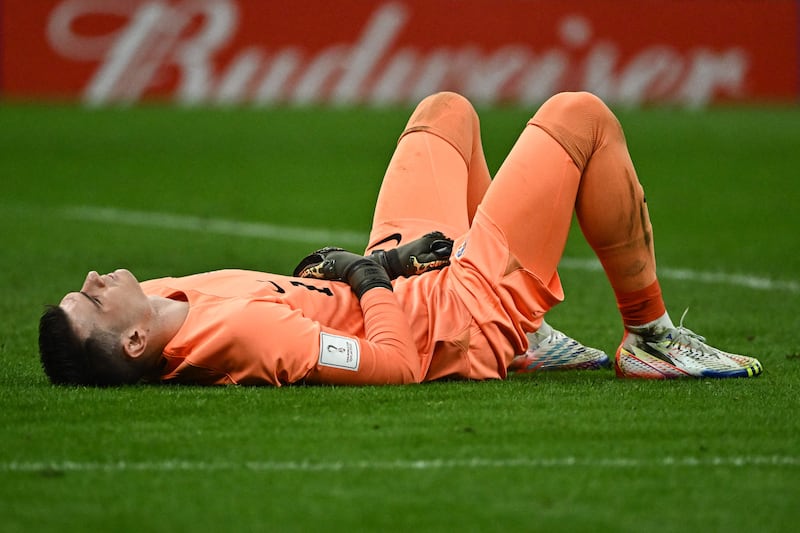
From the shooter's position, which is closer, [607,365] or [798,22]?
[607,365]

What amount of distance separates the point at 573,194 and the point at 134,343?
174 cm

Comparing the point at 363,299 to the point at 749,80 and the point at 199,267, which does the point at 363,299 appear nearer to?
the point at 199,267

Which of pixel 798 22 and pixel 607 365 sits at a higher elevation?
pixel 798 22

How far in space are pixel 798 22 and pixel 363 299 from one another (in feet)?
75.9

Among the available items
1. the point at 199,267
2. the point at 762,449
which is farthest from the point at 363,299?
the point at 199,267

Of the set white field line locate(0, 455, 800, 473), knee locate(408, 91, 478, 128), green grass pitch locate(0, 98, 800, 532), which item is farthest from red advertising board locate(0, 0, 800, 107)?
white field line locate(0, 455, 800, 473)

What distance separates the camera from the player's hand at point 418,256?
5.87 m

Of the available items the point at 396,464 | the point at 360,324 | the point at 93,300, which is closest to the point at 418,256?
the point at 360,324

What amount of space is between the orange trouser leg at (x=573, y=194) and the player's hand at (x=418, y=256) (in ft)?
1.04

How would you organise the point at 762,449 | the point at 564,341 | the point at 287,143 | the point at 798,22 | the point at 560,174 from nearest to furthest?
the point at 762,449
the point at 560,174
the point at 564,341
the point at 287,143
the point at 798,22

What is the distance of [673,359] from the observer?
5.78 meters

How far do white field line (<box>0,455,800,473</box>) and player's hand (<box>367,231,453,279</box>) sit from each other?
1557mm

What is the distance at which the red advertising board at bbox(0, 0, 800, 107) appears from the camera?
25344 mm

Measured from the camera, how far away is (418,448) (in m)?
4.57
